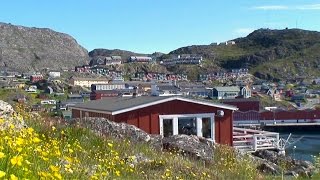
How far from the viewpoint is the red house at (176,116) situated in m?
22.7

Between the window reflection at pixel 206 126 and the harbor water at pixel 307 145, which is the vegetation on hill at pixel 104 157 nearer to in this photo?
the window reflection at pixel 206 126

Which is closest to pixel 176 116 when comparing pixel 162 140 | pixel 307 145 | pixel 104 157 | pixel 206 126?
pixel 206 126

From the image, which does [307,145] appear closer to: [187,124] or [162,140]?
[187,124]

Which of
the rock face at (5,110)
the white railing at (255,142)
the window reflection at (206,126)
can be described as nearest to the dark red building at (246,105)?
the white railing at (255,142)

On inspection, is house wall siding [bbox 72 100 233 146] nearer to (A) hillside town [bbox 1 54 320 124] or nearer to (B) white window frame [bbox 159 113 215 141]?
(B) white window frame [bbox 159 113 215 141]

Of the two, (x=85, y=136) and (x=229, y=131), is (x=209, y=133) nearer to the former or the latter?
(x=229, y=131)

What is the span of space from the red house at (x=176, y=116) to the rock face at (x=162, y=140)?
1000cm

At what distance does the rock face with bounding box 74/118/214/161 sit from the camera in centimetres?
1107

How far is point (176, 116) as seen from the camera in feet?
75.7

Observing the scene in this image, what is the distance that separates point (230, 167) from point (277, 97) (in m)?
134

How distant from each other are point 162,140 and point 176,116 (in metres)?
11.1

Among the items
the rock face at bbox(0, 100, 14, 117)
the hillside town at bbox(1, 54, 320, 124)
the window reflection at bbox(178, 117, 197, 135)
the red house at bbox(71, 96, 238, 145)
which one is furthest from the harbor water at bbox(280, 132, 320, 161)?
the rock face at bbox(0, 100, 14, 117)

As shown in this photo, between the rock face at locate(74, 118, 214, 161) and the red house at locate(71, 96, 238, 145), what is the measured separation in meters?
10.00

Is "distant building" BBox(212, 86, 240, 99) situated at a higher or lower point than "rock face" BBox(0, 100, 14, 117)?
lower
